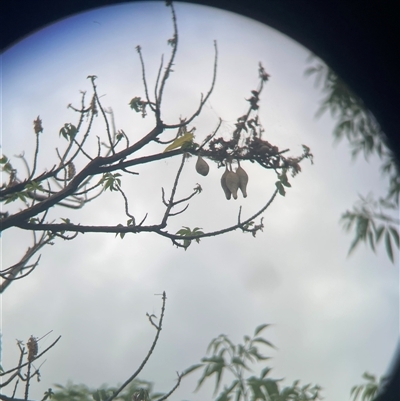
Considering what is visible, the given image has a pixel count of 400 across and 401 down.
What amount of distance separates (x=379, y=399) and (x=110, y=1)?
83.4 inches

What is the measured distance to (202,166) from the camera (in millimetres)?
2145

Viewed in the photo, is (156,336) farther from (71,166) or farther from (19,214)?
(71,166)

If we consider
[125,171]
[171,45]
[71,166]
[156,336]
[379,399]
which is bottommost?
[379,399]

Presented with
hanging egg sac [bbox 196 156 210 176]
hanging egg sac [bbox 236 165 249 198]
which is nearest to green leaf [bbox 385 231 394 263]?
hanging egg sac [bbox 236 165 249 198]

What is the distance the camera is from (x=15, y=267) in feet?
7.77

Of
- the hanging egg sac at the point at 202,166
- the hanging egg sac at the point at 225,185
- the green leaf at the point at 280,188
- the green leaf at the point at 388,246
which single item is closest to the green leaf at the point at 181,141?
the hanging egg sac at the point at 202,166

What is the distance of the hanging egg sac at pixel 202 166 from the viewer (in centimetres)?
214

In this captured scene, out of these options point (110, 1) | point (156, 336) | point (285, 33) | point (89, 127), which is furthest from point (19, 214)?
point (285, 33)

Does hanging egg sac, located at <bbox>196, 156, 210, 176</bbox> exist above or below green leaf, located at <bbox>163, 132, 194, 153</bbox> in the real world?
below

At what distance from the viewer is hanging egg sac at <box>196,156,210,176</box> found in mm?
2145

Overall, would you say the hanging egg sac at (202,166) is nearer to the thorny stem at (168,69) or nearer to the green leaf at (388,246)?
the thorny stem at (168,69)

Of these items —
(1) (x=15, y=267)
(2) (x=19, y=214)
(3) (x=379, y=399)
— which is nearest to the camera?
(3) (x=379, y=399)

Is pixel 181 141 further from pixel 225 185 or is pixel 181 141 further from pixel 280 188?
pixel 280 188

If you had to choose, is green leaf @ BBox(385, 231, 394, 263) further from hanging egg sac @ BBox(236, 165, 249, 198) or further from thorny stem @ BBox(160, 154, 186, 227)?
thorny stem @ BBox(160, 154, 186, 227)
